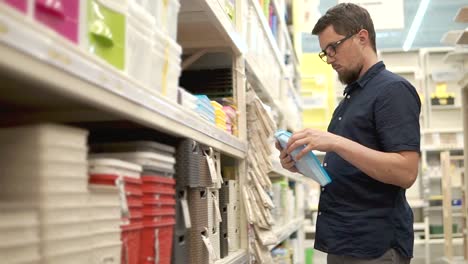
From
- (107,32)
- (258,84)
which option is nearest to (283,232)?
(258,84)

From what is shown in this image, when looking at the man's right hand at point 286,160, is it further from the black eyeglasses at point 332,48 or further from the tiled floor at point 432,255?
the tiled floor at point 432,255

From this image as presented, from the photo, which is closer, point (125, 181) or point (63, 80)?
point (63, 80)

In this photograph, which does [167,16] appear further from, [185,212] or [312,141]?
[312,141]

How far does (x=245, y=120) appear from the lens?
2.48 metres

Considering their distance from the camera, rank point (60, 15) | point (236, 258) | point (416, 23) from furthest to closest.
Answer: point (416, 23) < point (236, 258) < point (60, 15)

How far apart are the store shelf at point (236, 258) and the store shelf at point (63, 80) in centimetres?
93

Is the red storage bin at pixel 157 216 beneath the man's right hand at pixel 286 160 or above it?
beneath

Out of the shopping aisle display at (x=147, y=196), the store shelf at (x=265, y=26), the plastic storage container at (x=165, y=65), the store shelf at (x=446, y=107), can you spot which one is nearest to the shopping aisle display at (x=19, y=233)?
the shopping aisle display at (x=147, y=196)

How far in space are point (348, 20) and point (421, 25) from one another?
10662 millimetres

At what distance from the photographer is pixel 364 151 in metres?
1.76

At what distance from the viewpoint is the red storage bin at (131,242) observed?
1.01 m

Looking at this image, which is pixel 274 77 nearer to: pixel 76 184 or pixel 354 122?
pixel 354 122

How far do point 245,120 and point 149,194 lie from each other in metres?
1.37

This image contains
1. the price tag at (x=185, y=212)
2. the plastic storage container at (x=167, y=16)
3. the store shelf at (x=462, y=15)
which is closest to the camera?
the plastic storage container at (x=167, y=16)
